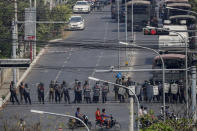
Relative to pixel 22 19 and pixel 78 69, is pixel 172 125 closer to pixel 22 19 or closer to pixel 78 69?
pixel 78 69

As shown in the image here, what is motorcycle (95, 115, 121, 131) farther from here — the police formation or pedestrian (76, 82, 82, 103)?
pedestrian (76, 82, 82, 103)

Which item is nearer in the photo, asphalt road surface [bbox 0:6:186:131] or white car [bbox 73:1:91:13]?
asphalt road surface [bbox 0:6:186:131]

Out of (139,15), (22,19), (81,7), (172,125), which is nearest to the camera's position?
(172,125)

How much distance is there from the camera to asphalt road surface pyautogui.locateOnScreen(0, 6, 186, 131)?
133 feet

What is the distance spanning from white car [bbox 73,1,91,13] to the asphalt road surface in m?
1.36

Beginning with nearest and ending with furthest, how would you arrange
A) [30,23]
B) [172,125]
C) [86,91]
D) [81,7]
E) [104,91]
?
[172,125] < [86,91] < [104,91] < [30,23] < [81,7]

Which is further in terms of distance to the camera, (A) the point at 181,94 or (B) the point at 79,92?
(B) the point at 79,92

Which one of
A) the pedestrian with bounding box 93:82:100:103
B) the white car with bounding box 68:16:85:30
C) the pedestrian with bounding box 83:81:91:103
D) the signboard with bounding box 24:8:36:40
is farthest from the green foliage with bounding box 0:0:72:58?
the pedestrian with bounding box 93:82:100:103

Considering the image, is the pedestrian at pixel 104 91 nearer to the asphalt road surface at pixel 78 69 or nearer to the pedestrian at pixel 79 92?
the asphalt road surface at pixel 78 69

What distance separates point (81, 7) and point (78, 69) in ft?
58.9

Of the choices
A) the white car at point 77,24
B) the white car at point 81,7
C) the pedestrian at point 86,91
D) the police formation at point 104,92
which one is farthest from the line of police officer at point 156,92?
the white car at point 81,7

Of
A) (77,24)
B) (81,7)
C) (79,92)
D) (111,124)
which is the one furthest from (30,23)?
(81,7)

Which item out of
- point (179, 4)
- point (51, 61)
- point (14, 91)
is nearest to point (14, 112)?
point (14, 91)

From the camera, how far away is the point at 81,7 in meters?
71.4
